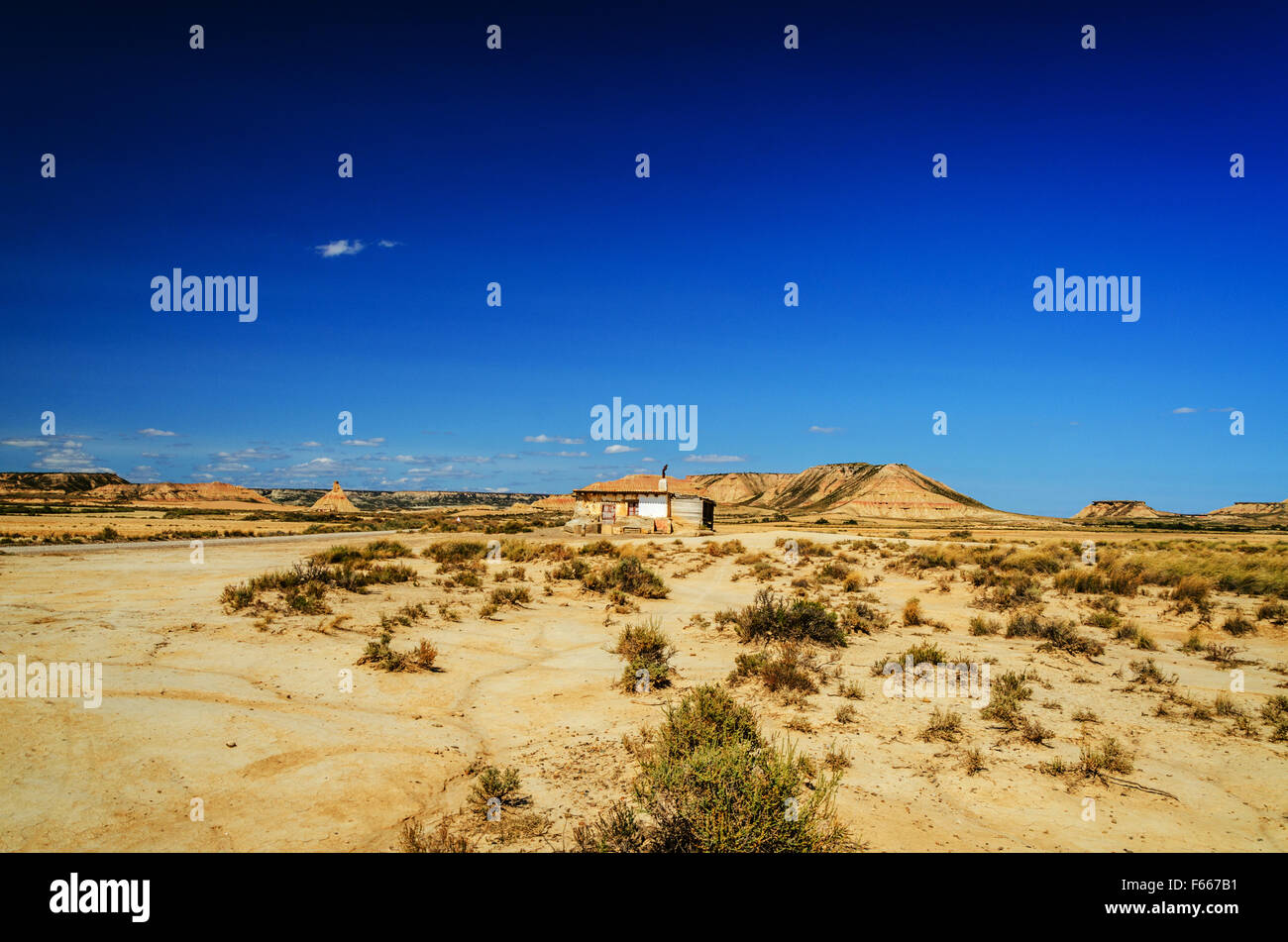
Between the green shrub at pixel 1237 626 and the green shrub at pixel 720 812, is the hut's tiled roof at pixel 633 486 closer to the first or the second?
the green shrub at pixel 1237 626

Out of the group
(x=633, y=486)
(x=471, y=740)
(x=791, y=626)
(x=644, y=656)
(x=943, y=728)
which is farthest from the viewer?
(x=633, y=486)

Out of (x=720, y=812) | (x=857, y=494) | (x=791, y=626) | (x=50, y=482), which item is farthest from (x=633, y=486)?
(x=50, y=482)

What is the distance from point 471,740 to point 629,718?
6.41ft

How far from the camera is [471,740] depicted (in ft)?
22.9

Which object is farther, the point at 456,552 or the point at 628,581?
the point at 456,552

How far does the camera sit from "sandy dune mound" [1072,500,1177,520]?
343 feet

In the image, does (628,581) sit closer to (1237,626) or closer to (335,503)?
(1237,626)

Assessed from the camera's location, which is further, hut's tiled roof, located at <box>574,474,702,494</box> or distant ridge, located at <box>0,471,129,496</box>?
distant ridge, located at <box>0,471,129,496</box>

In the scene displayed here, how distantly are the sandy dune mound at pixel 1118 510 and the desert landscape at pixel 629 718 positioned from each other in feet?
358

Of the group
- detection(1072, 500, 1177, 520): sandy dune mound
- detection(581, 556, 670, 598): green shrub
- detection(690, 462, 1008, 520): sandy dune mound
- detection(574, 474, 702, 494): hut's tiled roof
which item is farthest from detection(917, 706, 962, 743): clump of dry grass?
detection(1072, 500, 1177, 520): sandy dune mound

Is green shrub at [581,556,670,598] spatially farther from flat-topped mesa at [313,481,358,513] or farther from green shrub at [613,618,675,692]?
flat-topped mesa at [313,481,358,513]

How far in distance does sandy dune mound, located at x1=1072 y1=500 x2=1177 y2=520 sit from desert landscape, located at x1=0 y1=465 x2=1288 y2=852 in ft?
358
